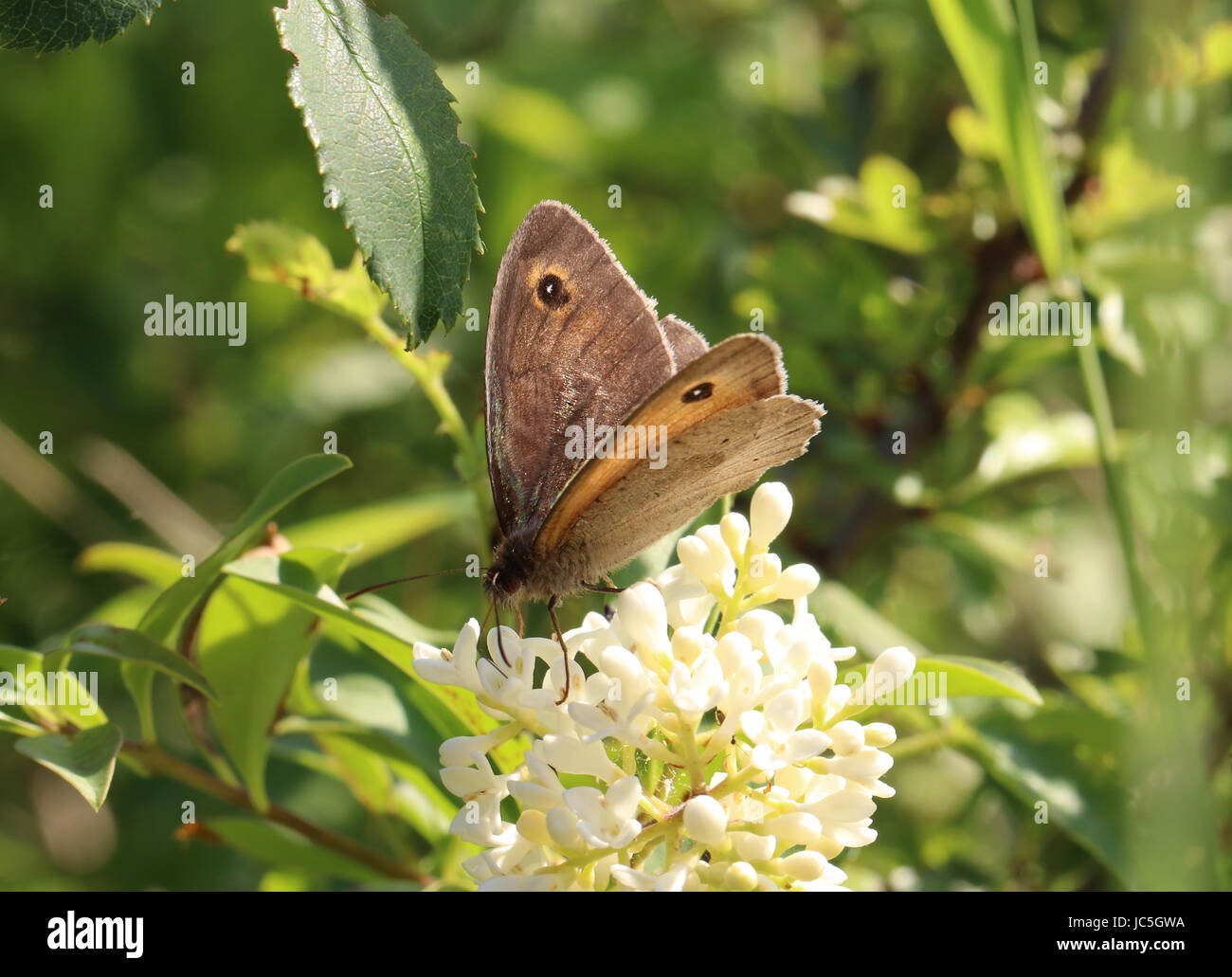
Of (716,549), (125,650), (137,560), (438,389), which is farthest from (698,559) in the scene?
(137,560)

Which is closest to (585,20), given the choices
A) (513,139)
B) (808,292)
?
(513,139)

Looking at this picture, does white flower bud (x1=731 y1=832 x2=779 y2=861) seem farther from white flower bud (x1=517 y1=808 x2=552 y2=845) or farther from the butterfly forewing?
the butterfly forewing

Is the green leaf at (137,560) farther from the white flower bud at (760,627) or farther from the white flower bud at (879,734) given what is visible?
the white flower bud at (879,734)

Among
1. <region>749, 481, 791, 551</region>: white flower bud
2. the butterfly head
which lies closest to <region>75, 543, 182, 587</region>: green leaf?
the butterfly head

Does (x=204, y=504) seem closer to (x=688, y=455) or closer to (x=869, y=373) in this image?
(x=869, y=373)
